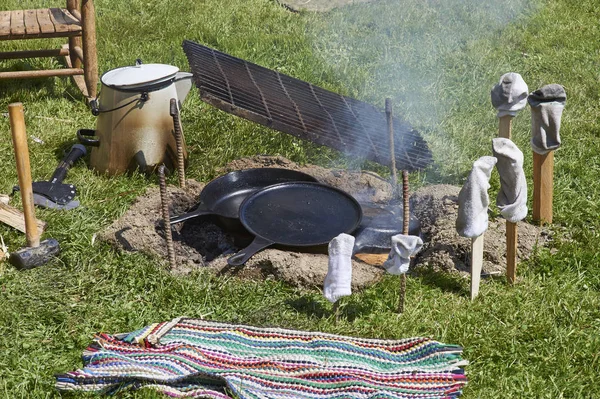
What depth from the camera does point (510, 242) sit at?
160 inches

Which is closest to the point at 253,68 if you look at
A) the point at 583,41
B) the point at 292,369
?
the point at 292,369

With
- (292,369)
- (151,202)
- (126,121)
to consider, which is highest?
(126,121)

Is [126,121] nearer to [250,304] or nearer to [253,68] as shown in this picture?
[253,68]

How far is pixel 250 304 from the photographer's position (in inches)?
157

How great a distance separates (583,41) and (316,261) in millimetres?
4654

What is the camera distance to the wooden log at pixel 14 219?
4.57 m

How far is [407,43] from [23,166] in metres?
4.33

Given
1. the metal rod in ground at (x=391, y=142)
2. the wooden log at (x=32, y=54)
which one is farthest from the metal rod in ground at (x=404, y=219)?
the wooden log at (x=32, y=54)

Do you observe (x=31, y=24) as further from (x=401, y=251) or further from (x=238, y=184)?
(x=401, y=251)

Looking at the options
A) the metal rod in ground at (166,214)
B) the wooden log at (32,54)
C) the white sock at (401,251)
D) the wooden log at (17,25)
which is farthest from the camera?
the wooden log at (32,54)

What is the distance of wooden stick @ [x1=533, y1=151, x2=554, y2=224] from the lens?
448 centimetres

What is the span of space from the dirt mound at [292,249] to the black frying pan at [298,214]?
0.31 feet

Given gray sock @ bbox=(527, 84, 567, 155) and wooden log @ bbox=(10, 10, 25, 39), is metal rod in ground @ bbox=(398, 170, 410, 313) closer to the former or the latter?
gray sock @ bbox=(527, 84, 567, 155)

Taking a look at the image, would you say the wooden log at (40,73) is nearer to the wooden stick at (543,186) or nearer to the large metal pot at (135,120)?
the large metal pot at (135,120)
